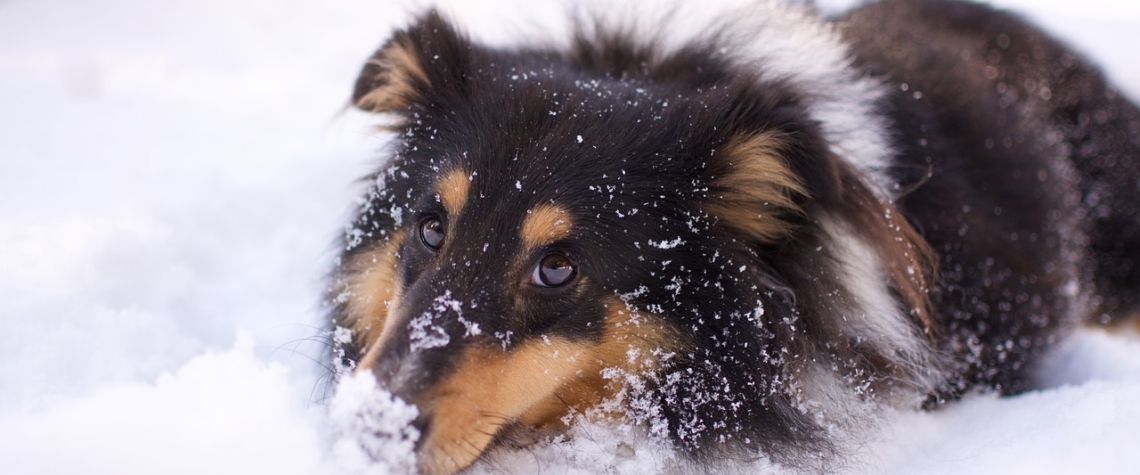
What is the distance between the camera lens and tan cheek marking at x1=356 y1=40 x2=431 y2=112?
272 centimetres

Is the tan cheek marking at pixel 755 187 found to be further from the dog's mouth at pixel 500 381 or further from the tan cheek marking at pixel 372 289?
the tan cheek marking at pixel 372 289

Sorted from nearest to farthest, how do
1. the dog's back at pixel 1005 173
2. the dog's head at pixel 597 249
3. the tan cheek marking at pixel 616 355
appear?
the dog's head at pixel 597 249 → the tan cheek marking at pixel 616 355 → the dog's back at pixel 1005 173

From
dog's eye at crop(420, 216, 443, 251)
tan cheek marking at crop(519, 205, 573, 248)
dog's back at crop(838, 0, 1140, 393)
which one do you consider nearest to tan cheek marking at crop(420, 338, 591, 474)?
tan cheek marking at crop(519, 205, 573, 248)

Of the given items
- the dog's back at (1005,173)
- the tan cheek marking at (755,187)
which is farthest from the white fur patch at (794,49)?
the tan cheek marking at (755,187)

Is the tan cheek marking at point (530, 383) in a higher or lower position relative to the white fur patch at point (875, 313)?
lower

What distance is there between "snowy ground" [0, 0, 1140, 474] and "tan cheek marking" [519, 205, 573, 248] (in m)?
0.62

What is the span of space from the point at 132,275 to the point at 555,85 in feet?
6.27

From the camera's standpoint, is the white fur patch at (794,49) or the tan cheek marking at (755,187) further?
the white fur patch at (794,49)

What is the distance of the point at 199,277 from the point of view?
131 inches

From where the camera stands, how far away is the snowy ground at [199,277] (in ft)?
6.59

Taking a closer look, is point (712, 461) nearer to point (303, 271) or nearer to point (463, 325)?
point (463, 325)

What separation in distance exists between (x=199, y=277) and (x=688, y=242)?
2233mm

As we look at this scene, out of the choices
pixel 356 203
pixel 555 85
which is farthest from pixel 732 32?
pixel 356 203

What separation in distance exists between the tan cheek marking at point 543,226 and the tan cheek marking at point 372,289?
0.54 m
